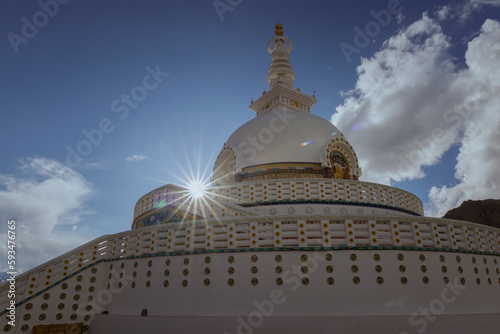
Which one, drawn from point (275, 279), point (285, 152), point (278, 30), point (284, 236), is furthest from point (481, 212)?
point (275, 279)

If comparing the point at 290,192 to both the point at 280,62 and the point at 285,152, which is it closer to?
the point at 285,152

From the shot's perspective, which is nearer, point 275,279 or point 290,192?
point 275,279

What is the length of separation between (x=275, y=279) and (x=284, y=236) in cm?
98

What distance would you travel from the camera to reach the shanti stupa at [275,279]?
6.99m

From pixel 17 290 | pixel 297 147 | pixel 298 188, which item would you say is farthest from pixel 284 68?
pixel 17 290

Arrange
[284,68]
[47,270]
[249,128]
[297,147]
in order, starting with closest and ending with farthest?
[47,270] < [297,147] < [249,128] < [284,68]

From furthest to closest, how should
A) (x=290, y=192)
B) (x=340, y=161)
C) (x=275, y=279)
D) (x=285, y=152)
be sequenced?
(x=340, y=161)
(x=285, y=152)
(x=290, y=192)
(x=275, y=279)

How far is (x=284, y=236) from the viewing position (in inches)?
305

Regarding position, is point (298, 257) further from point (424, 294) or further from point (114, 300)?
point (114, 300)

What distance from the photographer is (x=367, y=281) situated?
7.21m

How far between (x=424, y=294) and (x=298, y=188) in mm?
6366

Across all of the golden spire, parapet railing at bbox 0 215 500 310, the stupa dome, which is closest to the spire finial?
the golden spire

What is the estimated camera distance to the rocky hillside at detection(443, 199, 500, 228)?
25.5 meters

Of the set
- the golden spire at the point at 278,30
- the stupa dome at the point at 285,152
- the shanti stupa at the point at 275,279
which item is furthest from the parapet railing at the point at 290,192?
the golden spire at the point at 278,30
